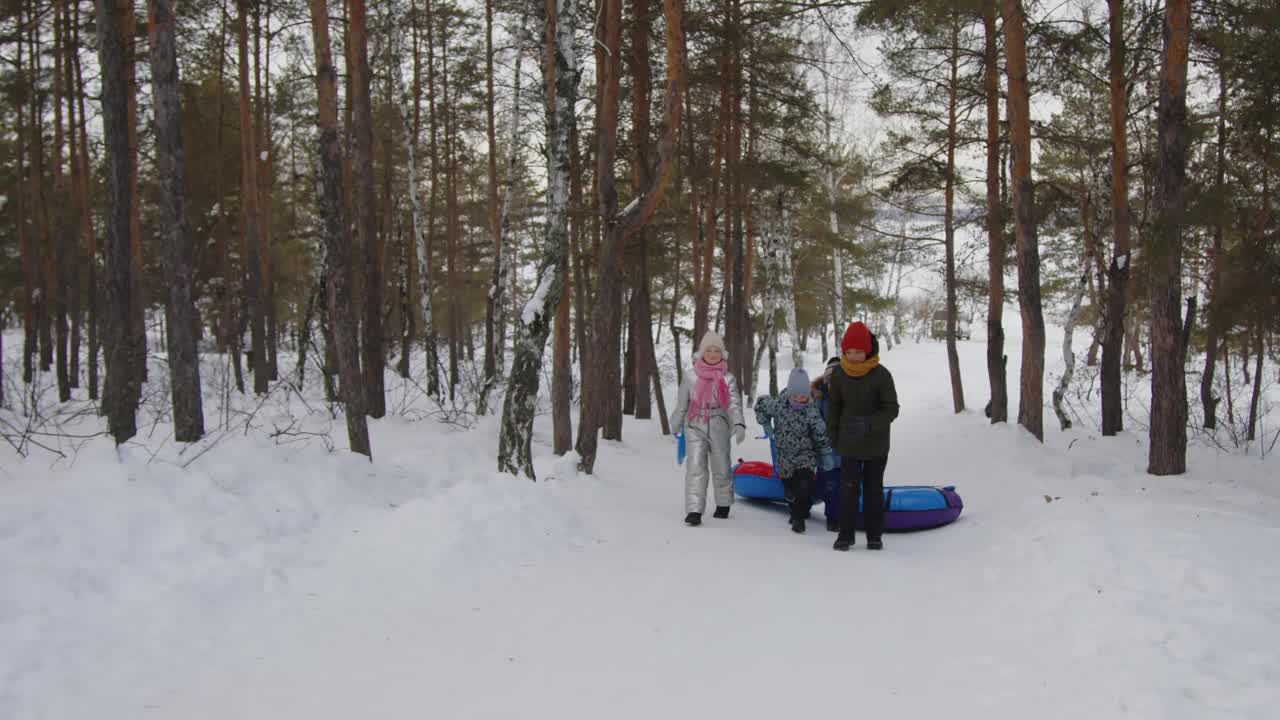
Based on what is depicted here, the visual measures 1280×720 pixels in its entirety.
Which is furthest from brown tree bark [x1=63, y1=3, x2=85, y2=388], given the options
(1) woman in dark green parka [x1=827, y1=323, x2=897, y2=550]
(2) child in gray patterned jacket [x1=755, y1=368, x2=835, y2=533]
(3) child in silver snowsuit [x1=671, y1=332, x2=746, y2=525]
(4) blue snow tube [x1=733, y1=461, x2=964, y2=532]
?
(4) blue snow tube [x1=733, y1=461, x2=964, y2=532]

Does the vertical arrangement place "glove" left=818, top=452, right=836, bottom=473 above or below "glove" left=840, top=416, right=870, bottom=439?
below

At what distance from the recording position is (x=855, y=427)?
6445mm

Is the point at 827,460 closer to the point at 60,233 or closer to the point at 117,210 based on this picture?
the point at 117,210

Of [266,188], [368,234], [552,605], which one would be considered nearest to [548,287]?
[552,605]

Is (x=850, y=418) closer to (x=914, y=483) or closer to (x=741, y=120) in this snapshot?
(x=914, y=483)

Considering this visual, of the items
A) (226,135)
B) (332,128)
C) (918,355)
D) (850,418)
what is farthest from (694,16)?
(918,355)

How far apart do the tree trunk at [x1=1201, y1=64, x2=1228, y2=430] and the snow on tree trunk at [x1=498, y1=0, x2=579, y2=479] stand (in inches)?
273

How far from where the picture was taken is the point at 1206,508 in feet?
21.4

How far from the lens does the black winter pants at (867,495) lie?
6.43 m

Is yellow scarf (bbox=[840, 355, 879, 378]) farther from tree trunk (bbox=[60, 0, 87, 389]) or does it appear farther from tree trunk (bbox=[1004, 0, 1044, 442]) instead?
tree trunk (bbox=[60, 0, 87, 389])

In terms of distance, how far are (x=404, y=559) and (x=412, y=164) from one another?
530 inches

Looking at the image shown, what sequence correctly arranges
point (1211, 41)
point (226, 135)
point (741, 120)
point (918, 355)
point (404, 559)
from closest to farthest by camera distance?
point (404, 559)
point (1211, 41)
point (741, 120)
point (226, 135)
point (918, 355)

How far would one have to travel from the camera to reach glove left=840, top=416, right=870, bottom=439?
6.41 m

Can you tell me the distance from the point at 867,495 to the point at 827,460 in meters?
0.76
